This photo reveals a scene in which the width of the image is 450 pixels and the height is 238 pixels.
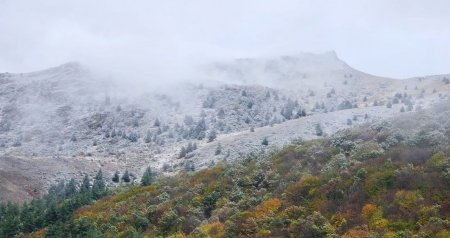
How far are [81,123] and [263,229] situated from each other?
394ft

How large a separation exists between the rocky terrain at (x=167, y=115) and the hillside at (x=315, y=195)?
1410 inches

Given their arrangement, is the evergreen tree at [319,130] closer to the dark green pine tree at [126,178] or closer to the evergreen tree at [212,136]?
the evergreen tree at [212,136]

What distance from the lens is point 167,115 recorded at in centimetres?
14625

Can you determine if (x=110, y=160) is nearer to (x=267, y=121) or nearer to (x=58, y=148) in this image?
(x=58, y=148)

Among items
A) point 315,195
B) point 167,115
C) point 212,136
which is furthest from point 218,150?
point 315,195

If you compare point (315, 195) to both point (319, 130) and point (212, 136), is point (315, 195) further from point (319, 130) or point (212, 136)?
point (212, 136)

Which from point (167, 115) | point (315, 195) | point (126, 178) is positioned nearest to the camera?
point (315, 195)

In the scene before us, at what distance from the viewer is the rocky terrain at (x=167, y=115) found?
97.9 metres

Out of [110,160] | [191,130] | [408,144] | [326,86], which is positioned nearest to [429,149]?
[408,144]

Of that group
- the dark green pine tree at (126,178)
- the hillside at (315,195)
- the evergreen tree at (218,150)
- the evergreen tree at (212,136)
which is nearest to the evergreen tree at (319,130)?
the evergreen tree at (218,150)

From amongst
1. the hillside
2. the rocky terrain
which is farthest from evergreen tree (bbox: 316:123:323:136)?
the hillside

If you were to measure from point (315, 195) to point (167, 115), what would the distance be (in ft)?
372

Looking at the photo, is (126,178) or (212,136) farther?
(212,136)

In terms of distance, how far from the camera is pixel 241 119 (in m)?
139
